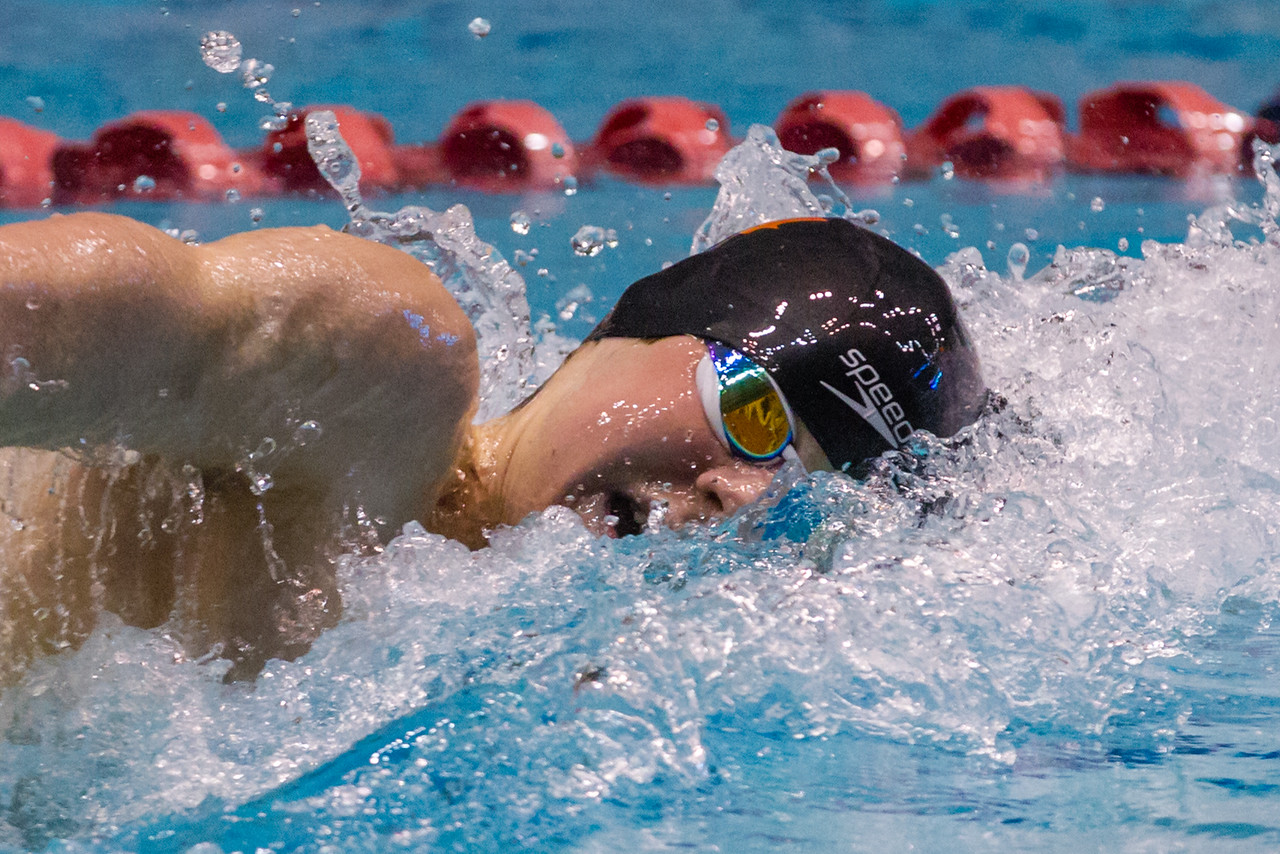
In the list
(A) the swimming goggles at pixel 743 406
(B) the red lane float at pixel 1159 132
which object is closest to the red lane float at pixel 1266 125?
(B) the red lane float at pixel 1159 132

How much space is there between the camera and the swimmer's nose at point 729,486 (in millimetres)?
1424

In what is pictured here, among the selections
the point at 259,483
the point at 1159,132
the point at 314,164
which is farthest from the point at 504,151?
the point at 259,483

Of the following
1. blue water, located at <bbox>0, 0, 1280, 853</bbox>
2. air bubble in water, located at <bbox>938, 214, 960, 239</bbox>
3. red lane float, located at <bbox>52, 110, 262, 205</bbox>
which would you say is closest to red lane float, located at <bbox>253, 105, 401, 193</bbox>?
red lane float, located at <bbox>52, 110, 262, 205</bbox>

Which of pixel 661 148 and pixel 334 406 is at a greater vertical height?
pixel 661 148

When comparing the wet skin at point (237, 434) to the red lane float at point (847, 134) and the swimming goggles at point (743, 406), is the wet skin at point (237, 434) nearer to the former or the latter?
the swimming goggles at point (743, 406)

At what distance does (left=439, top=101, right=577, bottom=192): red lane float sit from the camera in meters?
4.26

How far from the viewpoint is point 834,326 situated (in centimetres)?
153

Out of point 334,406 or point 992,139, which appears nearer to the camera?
point 334,406

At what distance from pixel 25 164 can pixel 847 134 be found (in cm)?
274

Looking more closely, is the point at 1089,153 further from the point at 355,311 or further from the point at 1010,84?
the point at 355,311

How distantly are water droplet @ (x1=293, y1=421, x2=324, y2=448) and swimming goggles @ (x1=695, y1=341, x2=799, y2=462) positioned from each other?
465 mm

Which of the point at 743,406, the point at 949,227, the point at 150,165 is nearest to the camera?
the point at 743,406

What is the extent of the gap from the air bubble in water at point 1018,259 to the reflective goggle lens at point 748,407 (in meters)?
1.24

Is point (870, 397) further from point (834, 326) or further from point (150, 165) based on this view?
point (150, 165)
